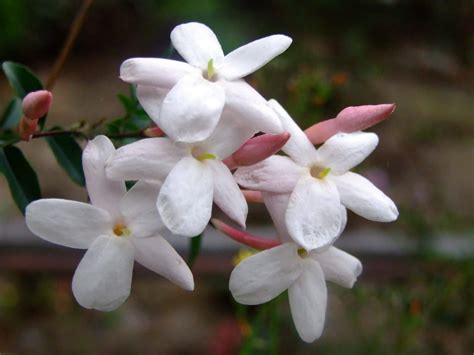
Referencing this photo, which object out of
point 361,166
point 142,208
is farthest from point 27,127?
point 361,166

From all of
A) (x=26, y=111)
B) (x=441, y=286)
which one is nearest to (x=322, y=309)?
(x=26, y=111)

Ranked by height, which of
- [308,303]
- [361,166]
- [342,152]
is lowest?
[361,166]

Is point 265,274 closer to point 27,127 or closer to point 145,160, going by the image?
point 145,160

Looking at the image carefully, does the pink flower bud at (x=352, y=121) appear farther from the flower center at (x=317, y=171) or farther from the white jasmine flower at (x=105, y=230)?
the white jasmine flower at (x=105, y=230)

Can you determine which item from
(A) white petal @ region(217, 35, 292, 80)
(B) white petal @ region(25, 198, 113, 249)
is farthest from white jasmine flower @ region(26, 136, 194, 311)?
(A) white petal @ region(217, 35, 292, 80)

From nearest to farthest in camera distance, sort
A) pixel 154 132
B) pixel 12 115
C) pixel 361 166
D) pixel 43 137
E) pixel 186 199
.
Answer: pixel 186 199 < pixel 154 132 < pixel 43 137 < pixel 12 115 < pixel 361 166

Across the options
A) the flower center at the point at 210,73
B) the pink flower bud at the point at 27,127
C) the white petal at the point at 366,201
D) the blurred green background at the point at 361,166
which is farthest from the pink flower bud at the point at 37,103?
the blurred green background at the point at 361,166

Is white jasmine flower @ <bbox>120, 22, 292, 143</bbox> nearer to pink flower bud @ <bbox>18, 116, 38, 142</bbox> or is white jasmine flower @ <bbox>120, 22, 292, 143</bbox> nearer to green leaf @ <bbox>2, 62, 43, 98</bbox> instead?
pink flower bud @ <bbox>18, 116, 38, 142</bbox>

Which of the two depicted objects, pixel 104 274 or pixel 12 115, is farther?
pixel 12 115
